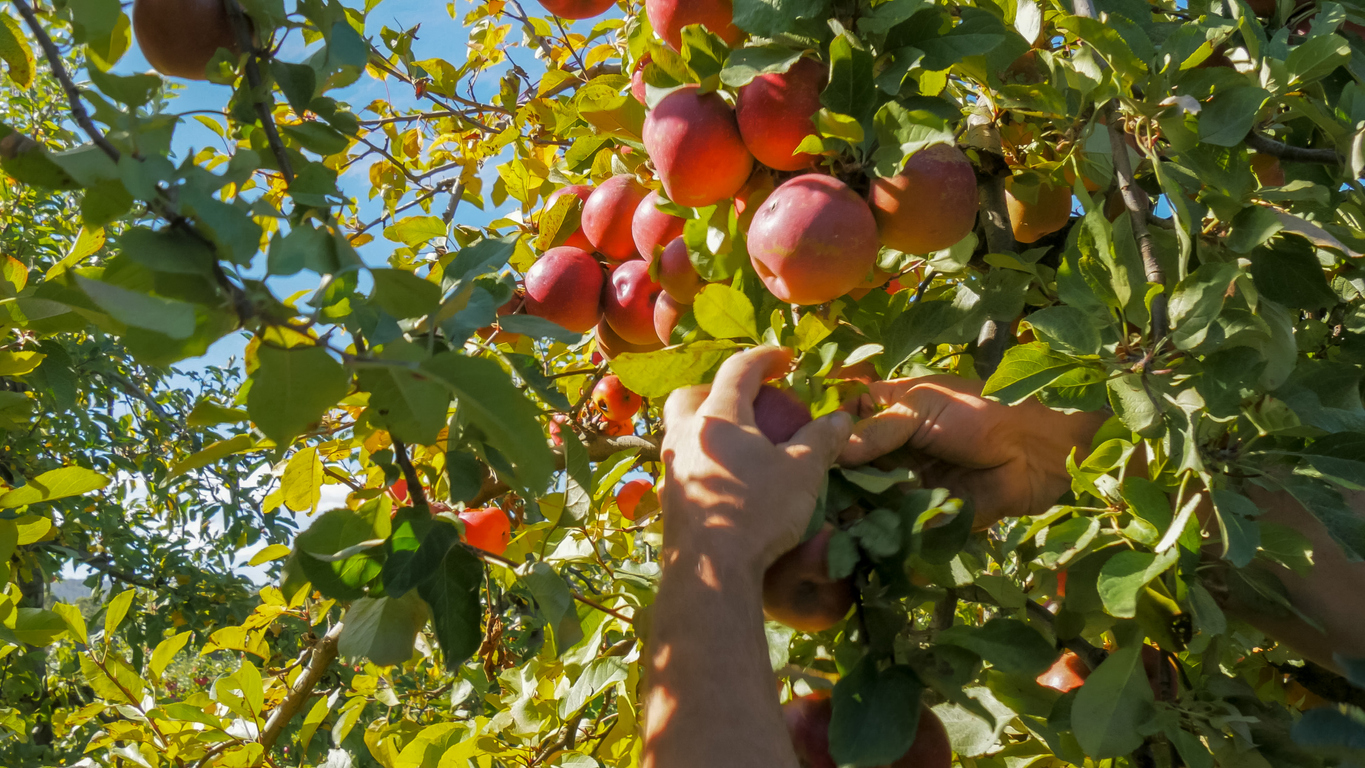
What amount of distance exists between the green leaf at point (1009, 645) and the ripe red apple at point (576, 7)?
1137 mm

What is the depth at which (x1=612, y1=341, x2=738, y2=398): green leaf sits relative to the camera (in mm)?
1055

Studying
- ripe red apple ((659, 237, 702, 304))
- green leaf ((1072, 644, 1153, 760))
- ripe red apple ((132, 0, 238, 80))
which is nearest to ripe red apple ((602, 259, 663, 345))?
ripe red apple ((659, 237, 702, 304))

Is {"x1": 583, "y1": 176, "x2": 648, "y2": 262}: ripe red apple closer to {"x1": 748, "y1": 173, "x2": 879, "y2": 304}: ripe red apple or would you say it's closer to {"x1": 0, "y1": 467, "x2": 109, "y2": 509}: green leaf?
{"x1": 748, "y1": 173, "x2": 879, "y2": 304}: ripe red apple

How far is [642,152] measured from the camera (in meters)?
1.38

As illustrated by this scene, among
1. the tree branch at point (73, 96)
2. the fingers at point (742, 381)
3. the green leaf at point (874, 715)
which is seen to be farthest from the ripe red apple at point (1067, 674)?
the tree branch at point (73, 96)

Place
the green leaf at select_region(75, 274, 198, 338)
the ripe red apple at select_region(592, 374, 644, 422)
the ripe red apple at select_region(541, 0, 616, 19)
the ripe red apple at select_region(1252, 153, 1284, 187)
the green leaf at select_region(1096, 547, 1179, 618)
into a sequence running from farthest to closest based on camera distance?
the ripe red apple at select_region(592, 374, 644, 422), the ripe red apple at select_region(541, 0, 616, 19), the ripe red apple at select_region(1252, 153, 1284, 187), the green leaf at select_region(1096, 547, 1179, 618), the green leaf at select_region(75, 274, 198, 338)

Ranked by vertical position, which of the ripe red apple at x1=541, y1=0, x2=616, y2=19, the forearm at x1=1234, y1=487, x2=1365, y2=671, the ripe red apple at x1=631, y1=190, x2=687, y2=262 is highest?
the ripe red apple at x1=541, y1=0, x2=616, y2=19

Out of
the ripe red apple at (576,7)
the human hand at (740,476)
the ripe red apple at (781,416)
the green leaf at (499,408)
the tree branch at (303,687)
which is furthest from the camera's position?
the tree branch at (303,687)

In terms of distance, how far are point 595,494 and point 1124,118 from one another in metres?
0.91

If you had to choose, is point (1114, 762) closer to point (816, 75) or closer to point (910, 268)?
point (910, 268)

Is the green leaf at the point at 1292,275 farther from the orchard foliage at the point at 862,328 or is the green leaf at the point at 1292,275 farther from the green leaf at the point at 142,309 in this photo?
the green leaf at the point at 142,309

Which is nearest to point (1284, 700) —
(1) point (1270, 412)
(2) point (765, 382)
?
(1) point (1270, 412)

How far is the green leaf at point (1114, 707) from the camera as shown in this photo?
2.93ft

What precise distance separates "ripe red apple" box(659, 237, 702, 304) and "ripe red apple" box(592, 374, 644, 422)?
0.57 m
